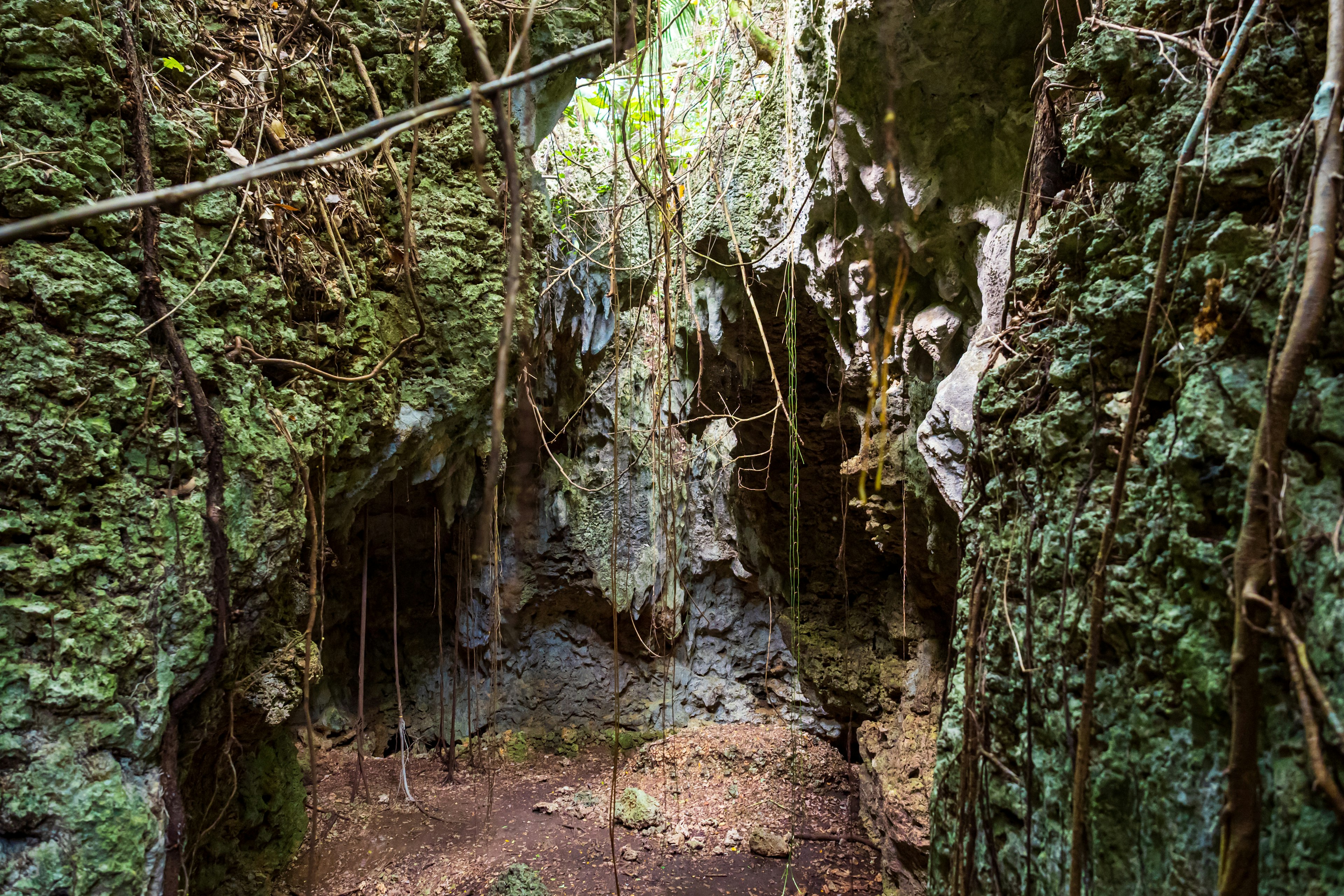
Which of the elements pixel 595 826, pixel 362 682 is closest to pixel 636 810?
pixel 595 826

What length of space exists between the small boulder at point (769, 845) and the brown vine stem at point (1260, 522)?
3.72m

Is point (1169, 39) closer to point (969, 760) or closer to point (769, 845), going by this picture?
point (969, 760)

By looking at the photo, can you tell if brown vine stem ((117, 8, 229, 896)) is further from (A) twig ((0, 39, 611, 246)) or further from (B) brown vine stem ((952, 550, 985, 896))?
(B) brown vine stem ((952, 550, 985, 896))

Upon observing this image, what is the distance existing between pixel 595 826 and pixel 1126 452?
170 inches

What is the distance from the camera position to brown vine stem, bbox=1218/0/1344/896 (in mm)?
784

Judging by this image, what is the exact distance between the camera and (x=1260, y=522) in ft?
2.64

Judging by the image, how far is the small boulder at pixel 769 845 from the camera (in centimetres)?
407

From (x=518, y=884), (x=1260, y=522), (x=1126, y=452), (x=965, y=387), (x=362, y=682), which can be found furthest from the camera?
(x=518, y=884)

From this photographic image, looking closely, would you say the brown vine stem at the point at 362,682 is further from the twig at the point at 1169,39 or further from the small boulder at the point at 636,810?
the twig at the point at 1169,39

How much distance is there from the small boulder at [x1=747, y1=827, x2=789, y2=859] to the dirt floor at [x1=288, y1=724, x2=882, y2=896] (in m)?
0.04

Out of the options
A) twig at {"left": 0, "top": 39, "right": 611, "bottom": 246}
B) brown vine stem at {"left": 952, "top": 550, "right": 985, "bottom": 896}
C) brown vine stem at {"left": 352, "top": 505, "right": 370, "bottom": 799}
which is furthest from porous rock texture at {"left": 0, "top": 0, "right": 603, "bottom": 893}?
brown vine stem at {"left": 952, "top": 550, "right": 985, "bottom": 896}

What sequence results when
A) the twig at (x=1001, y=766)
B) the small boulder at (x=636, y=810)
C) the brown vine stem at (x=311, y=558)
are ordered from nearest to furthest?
the twig at (x=1001, y=766) < the brown vine stem at (x=311, y=558) < the small boulder at (x=636, y=810)

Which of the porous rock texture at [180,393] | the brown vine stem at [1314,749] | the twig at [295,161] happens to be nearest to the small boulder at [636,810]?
the porous rock texture at [180,393]

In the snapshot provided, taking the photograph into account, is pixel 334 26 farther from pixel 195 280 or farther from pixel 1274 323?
pixel 1274 323
